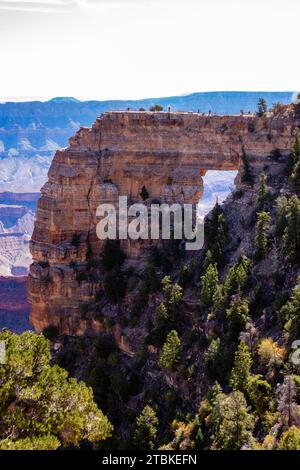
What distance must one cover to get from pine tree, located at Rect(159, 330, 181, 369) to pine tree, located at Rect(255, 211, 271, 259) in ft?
34.0

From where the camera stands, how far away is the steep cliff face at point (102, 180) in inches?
2803

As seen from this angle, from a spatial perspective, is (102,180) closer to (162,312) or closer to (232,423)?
(162,312)

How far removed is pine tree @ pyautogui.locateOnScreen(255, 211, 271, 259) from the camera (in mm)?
54938

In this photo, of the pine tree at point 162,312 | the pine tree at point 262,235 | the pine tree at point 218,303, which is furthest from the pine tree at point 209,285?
the pine tree at point 162,312

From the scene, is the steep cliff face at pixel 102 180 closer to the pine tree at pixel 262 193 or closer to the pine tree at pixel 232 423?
the pine tree at pixel 262 193

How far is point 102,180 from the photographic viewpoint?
73812 mm

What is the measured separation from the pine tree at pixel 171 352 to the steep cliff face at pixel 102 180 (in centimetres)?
1825

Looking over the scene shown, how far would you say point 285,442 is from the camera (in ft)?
103

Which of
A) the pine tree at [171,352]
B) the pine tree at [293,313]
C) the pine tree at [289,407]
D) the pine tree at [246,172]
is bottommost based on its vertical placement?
the pine tree at [171,352]

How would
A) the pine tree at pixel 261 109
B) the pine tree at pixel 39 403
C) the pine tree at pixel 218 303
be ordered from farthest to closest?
the pine tree at pixel 261 109, the pine tree at pixel 218 303, the pine tree at pixel 39 403

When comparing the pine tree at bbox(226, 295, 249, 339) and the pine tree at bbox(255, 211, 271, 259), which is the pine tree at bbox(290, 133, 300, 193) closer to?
the pine tree at bbox(255, 211, 271, 259)

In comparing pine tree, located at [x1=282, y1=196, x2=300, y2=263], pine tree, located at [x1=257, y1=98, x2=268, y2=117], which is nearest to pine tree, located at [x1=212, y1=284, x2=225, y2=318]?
pine tree, located at [x1=282, y1=196, x2=300, y2=263]

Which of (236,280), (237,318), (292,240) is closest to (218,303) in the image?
(236,280)
